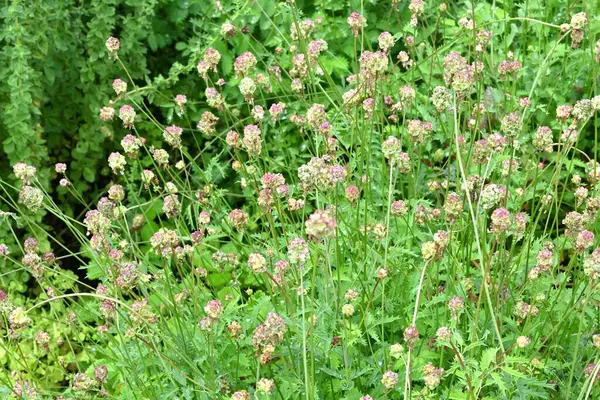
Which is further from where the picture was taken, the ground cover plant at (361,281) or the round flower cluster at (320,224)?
the ground cover plant at (361,281)

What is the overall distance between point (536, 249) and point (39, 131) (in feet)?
7.94

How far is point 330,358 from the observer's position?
2.34m

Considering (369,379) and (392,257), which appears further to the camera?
(392,257)

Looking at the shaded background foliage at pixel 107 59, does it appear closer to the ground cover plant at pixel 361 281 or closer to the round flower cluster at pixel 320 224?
the ground cover plant at pixel 361 281

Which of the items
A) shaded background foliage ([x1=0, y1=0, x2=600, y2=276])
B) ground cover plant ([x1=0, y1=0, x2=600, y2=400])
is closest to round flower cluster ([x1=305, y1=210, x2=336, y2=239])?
ground cover plant ([x1=0, y1=0, x2=600, y2=400])

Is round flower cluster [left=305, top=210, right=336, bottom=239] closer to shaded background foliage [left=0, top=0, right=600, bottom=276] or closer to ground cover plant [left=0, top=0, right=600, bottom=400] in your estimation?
ground cover plant [left=0, top=0, right=600, bottom=400]

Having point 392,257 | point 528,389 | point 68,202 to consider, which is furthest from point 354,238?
point 68,202

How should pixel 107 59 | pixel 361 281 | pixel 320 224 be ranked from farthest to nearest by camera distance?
pixel 107 59 → pixel 361 281 → pixel 320 224

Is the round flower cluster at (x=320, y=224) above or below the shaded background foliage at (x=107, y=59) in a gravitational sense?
above

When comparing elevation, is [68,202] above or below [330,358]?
below

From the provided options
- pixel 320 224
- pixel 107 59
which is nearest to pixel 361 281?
pixel 320 224

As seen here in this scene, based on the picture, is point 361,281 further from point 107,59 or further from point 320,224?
point 107,59

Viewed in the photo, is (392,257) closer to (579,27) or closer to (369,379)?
(369,379)

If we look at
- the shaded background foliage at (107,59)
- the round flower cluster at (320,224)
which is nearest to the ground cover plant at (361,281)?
the round flower cluster at (320,224)
